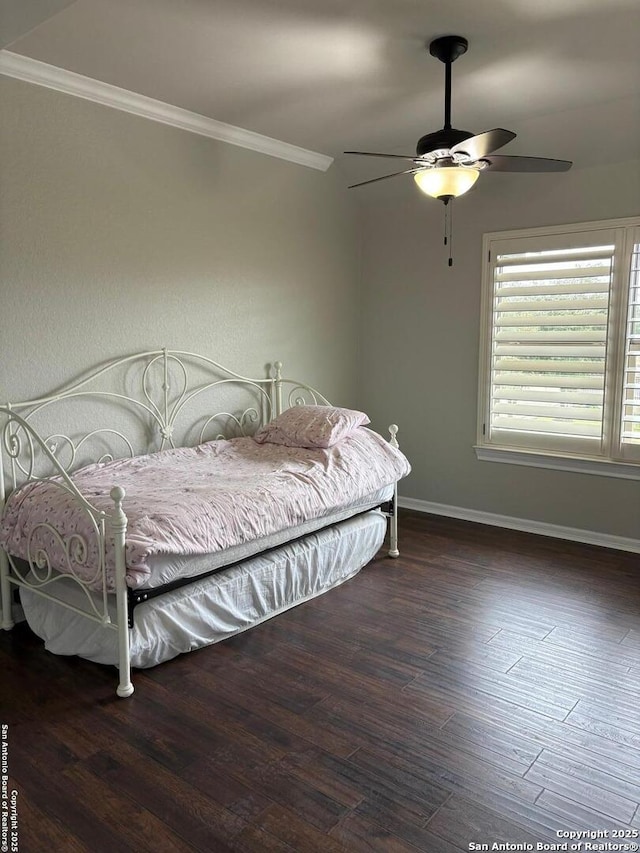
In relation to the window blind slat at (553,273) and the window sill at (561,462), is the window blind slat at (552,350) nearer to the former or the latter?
the window blind slat at (553,273)

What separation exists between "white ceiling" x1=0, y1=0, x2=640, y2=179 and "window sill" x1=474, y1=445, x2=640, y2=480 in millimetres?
1836

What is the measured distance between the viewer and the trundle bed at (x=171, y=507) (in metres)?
2.47

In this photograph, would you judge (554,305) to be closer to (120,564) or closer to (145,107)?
(145,107)

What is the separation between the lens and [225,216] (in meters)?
3.96

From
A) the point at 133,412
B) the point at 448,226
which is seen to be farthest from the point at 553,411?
the point at 133,412

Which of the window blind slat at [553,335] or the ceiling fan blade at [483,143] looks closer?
the ceiling fan blade at [483,143]

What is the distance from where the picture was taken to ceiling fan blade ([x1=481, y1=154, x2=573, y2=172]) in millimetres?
2770

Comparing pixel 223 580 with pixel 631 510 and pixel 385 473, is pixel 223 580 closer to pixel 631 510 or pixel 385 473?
pixel 385 473

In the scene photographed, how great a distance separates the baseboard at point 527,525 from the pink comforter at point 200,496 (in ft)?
3.40

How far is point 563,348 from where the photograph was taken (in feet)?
13.5

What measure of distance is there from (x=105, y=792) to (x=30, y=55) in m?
2.95

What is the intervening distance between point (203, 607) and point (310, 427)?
1.36 m

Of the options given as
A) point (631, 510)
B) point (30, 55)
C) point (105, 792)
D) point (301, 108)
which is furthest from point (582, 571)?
point (30, 55)

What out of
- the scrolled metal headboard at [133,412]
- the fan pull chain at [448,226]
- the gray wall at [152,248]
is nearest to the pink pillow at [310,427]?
the scrolled metal headboard at [133,412]
